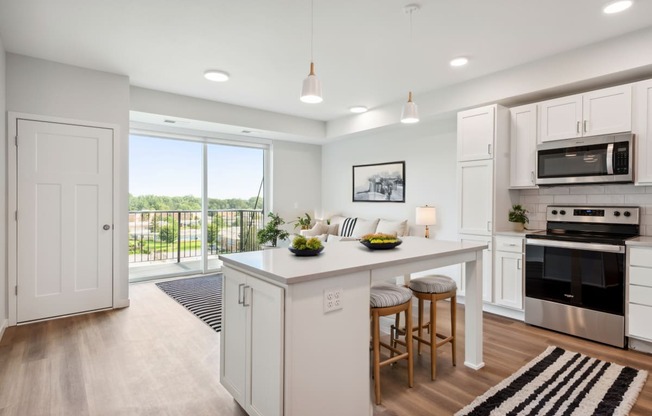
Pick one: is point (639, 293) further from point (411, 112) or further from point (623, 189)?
point (411, 112)

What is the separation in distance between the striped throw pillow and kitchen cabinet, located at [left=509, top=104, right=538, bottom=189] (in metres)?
2.63

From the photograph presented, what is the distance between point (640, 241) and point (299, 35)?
332 cm

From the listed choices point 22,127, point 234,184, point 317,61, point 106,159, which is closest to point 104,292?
point 106,159

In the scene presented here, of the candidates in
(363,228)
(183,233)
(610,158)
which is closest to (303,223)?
(363,228)

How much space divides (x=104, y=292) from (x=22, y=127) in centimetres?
187

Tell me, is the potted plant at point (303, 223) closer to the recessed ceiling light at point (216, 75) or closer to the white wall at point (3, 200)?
the recessed ceiling light at point (216, 75)

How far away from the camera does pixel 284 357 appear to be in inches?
63.1

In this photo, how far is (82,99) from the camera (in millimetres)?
3715

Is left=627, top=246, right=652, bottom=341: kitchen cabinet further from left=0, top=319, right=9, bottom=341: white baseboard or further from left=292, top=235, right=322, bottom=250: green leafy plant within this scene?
left=0, top=319, right=9, bottom=341: white baseboard

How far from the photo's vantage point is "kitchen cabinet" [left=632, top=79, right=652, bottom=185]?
2912 millimetres

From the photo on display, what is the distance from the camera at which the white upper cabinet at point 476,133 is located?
12.5 feet

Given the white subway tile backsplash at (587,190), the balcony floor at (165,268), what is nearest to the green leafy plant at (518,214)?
the white subway tile backsplash at (587,190)

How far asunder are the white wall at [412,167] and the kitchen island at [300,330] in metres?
2.95

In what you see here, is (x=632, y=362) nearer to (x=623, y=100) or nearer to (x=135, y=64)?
(x=623, y=100)
